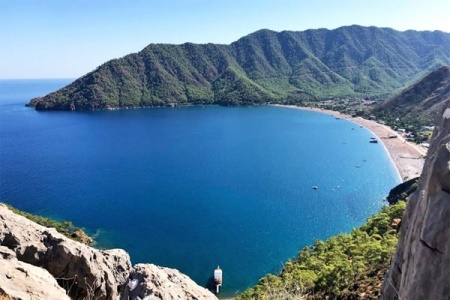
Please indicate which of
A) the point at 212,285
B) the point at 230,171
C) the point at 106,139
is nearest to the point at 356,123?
the point at 230,171

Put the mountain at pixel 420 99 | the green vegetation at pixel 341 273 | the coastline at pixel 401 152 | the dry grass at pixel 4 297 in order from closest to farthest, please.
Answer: the dry grass at pixel 4 297 < the green vegetation at pixel 341 273 < the coastline at pixel 401 152 < the mountain at pixel 420 99

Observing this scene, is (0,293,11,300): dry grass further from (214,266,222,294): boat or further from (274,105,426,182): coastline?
(274,105,426,182): coastline

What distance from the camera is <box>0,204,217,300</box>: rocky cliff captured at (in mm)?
11992

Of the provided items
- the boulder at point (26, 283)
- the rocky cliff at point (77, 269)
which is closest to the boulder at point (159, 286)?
the rocky cliff at point (77, 269)

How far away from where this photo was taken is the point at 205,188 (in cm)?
8162

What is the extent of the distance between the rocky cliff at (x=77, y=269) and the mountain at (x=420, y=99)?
525ft

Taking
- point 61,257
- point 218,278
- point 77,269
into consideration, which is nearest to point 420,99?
point 218,278

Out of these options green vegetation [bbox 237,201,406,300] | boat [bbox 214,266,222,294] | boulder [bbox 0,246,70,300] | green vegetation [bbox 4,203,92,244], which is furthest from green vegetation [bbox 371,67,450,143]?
boulder [bbox 0,246,70,300]

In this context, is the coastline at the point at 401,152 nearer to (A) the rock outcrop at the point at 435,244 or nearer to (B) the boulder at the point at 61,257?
(A) the rock outcrop at the point at 435,244

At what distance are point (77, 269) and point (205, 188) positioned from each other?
2644 inches

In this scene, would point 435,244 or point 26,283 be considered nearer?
point 435,244

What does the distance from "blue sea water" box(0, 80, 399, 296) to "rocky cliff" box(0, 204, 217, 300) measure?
102 feet

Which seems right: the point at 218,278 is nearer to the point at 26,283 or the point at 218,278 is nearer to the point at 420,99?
the point at 26,283

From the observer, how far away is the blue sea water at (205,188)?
2191 inches
